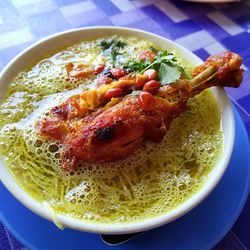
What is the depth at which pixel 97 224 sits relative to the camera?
0.78 meters

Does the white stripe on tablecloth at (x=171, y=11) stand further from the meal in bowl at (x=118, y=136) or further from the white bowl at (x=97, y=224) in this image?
the meal in bowl at (x=118, y=136)

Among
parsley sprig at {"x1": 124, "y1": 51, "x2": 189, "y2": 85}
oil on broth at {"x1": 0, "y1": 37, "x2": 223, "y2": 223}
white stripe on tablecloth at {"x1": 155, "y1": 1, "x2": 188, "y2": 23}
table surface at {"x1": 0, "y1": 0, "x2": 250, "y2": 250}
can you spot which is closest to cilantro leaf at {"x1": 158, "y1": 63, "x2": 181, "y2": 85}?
parsley sprig at {"x1": 124, "y1": 51, "x2": 189, "y2": 85}

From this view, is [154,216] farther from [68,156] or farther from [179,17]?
[179,17]

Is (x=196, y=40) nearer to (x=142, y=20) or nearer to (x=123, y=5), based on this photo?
(x=142, y=20)

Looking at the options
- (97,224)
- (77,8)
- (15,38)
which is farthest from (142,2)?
(97,224)

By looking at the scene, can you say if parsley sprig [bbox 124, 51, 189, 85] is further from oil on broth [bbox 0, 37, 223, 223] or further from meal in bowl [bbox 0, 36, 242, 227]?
oil on broth [bbox 0, 37, 223, 223]

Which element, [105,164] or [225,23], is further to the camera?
[225,23]

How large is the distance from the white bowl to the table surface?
1.23 feet

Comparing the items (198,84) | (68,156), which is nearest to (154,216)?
(68,156)

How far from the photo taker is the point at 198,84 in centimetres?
101

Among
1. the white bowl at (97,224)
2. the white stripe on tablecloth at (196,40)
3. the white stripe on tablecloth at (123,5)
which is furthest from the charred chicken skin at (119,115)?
the white stripe on tablecloth at (123,5)

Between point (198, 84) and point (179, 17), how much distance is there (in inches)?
28.2

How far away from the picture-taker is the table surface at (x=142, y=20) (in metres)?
1.52

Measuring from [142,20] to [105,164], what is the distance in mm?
904
